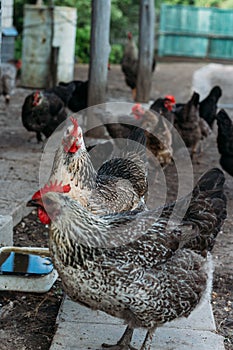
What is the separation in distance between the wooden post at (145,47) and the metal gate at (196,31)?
16.2m

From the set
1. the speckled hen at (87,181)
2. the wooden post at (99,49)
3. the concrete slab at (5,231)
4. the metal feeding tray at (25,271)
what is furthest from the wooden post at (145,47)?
the metal feeding tray at (25,271)

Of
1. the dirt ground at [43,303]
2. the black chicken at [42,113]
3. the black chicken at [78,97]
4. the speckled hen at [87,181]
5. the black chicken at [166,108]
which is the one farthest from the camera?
the black chicken at [78,97]

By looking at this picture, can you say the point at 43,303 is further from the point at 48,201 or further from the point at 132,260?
the point at 48,201

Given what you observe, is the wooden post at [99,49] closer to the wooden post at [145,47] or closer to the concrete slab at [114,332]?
the wooden post at [145,47]

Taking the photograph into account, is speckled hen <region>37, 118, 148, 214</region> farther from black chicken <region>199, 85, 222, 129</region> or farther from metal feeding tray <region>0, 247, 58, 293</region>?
black chicken <region>199, 85, 222, 129</region>

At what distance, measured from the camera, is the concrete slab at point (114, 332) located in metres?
4.04

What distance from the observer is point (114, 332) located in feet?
13.9

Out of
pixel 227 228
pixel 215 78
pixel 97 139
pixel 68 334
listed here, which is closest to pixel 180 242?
pixel 68 334

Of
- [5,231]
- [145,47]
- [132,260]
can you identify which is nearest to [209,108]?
[145,47]

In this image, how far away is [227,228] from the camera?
21.8 ft

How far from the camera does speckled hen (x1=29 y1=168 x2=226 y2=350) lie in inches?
139

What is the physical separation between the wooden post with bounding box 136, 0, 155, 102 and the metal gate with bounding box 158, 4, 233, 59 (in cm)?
1622

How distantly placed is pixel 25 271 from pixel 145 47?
8.88 metres

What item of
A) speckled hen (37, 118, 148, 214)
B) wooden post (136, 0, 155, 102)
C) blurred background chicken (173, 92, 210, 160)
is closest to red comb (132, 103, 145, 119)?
blurred background chicken (173, 92, 210, 160)
